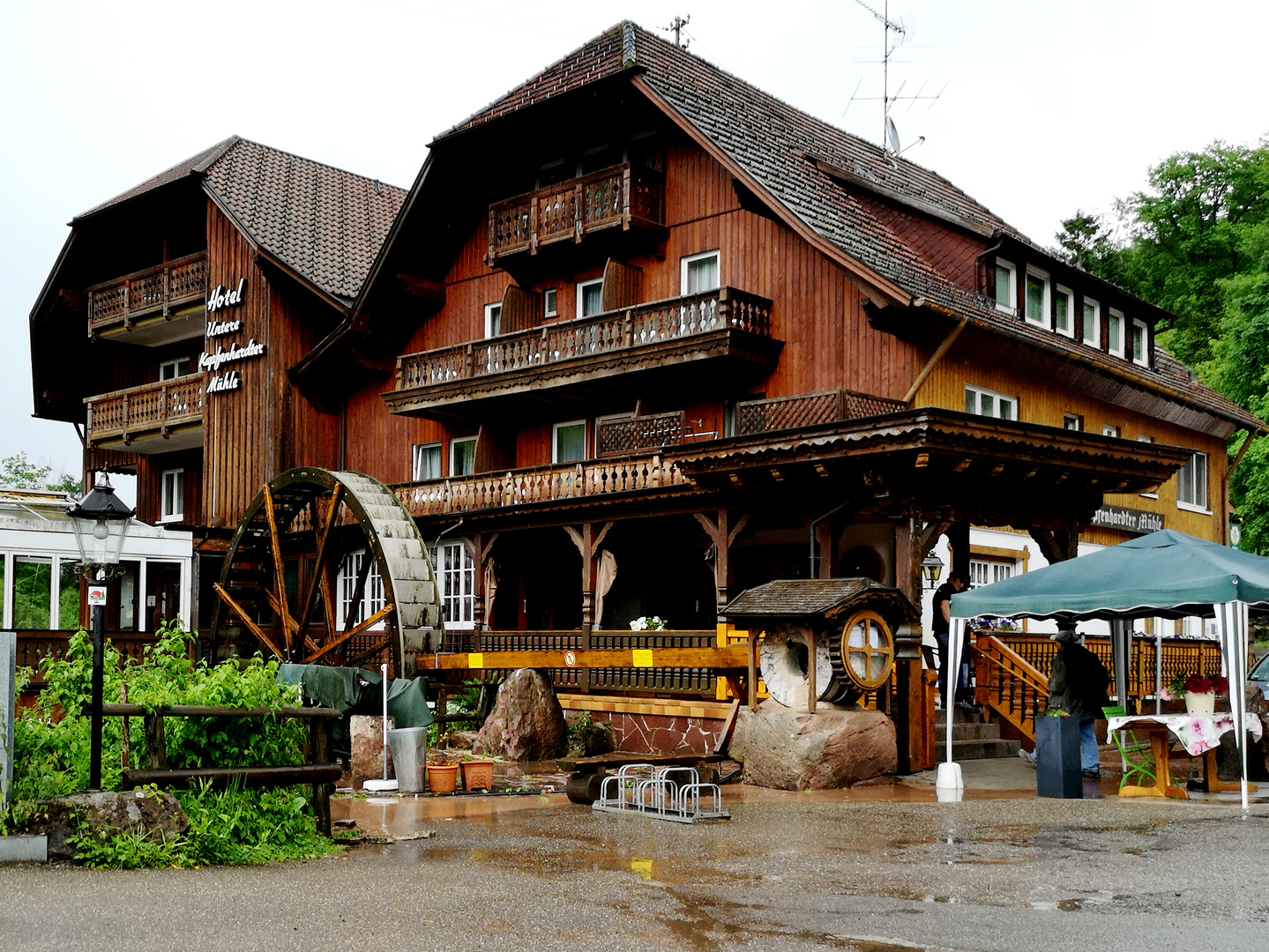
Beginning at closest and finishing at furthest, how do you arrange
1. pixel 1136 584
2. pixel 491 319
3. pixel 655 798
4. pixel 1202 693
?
pixel 655 798 < pixel 1136 584 < pixel 1202 693 < pixel 491 319

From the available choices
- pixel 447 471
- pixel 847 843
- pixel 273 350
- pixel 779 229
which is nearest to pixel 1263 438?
pixel 779 229

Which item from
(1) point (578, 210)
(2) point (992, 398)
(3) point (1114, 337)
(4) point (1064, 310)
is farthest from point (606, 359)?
(3) point (1114, 337)

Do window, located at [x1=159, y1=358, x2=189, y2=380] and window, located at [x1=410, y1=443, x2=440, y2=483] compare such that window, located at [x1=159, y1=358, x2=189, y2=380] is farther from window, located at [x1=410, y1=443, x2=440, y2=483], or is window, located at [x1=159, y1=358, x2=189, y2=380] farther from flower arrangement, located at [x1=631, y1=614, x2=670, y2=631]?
flower arrangement, located at [x1=631, y1=614, x2=670, y2=631]

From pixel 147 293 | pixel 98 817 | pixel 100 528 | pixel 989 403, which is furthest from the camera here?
pixel 147 293

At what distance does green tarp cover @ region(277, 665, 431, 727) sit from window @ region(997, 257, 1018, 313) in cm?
1307

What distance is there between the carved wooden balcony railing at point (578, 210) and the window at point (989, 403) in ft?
20.8

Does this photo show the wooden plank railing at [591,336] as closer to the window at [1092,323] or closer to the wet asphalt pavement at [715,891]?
the window at [1092,323]

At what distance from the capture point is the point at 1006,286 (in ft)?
90.1

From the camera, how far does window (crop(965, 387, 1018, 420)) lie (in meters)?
25.4

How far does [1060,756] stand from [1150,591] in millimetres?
1951

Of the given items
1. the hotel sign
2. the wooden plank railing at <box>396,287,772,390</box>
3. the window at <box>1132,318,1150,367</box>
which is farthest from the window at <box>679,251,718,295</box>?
the window at <box>1132,318,1150,367</box>

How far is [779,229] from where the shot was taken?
1005 inches

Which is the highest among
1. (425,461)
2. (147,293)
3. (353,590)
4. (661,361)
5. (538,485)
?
(147,293)

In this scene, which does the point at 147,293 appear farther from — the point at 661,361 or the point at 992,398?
the point at 992,398
